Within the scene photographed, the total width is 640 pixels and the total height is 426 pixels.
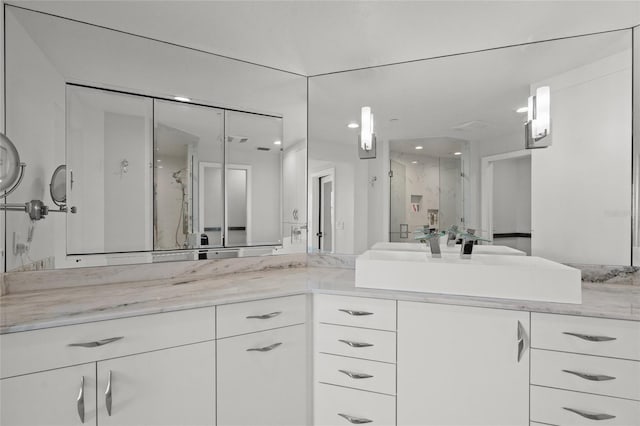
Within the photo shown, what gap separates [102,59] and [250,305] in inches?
61.4

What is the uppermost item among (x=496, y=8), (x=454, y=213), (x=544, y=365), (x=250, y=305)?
(x=496, y=8)

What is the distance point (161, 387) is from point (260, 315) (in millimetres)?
489

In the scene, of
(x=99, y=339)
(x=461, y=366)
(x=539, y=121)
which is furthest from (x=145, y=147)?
(x=539, y=121)

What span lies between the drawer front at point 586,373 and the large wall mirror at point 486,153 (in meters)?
0.71

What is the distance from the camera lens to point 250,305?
157 cm

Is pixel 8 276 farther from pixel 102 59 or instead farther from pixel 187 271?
pixel 102 59

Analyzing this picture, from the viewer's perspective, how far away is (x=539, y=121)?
6.25 feet

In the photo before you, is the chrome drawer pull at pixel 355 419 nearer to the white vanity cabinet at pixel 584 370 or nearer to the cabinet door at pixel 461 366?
the cabinet door at pixel 461 366

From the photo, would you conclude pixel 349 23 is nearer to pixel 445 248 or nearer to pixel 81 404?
pixel 445 248

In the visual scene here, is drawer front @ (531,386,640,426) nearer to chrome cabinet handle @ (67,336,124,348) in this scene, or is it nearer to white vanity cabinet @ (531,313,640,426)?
white vanity cabinet @ (531,313,640,426)

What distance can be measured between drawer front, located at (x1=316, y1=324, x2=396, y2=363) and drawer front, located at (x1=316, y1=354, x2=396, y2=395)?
1.2 inches

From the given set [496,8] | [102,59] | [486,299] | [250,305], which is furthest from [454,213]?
[102,59]

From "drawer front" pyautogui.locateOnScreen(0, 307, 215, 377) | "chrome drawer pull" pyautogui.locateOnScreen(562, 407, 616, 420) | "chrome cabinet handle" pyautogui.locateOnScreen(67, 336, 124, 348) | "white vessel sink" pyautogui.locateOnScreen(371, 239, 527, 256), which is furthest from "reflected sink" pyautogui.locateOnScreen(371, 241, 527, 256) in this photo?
"chrome cabinet handle" pyautogui.locateOnScreen(67, 336, 124, 348)

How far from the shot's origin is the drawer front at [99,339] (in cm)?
114
